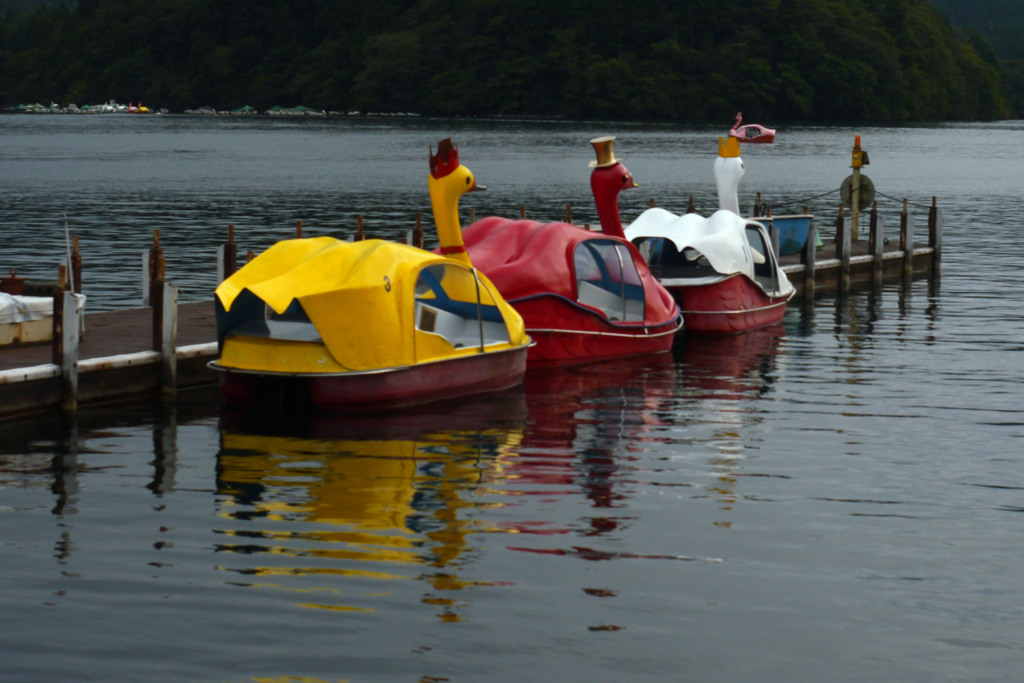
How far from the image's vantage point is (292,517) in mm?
13609

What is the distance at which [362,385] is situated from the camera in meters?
18.0

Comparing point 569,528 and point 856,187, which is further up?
point 856,187

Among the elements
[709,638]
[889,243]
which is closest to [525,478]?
[709,638]

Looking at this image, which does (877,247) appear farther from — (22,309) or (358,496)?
(358,496)

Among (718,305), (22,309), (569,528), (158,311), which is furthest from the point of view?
(718,305)

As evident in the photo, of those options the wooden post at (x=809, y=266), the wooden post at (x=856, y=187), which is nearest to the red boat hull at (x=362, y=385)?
the wooden post at (x=809, y=266)

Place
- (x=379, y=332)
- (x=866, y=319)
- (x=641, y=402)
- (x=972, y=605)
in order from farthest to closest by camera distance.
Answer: (x=866, y=319) → (x=641, y=402) → (x=379, y=332) → (x=972, y=605)

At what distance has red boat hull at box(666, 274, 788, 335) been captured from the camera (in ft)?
86.3

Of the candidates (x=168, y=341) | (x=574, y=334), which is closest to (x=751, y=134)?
(x=574, y=334)

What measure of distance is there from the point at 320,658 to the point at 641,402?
36.2ft

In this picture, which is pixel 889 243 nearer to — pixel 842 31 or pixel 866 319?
pixel 866 319

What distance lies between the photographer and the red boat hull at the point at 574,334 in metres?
22.0

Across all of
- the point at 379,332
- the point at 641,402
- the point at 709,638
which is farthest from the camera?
the point at 641,402

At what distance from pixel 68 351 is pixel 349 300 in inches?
137
